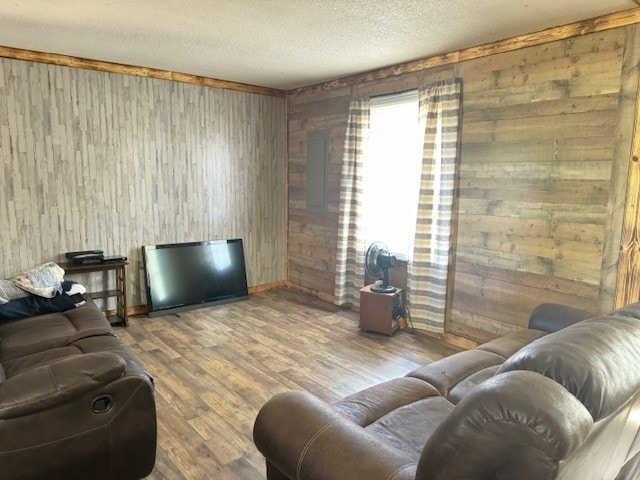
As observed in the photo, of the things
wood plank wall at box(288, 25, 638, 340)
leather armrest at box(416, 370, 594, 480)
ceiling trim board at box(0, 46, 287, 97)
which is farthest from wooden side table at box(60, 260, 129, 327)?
leather armrest at box(416, 370, 594, 480)

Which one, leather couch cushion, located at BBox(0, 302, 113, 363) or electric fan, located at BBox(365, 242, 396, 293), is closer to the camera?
leather couch cushion, located at BBox(0, 302, 113, 363)

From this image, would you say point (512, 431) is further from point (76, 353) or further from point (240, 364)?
point (240, 364)

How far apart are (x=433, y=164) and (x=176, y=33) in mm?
2334

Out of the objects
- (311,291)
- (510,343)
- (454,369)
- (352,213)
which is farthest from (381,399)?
(311,291)

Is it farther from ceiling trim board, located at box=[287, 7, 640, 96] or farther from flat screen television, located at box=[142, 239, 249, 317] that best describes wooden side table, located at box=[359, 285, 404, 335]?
ceiling trim board, located at box=[287, 7, 640, 96]

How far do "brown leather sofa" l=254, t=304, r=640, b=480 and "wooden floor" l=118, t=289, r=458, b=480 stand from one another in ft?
2.75

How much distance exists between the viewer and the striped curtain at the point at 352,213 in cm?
458

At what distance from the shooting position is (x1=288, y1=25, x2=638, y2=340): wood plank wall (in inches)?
113

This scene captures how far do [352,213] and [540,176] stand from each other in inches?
78.9

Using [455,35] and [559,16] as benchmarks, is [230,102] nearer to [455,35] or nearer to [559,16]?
[455,35]

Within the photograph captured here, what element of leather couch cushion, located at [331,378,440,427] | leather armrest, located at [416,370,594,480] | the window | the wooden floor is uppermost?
the window

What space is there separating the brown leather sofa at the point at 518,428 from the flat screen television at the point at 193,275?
10.9 ft

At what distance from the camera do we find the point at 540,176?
320 cm

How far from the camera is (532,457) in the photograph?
967 millimetres
